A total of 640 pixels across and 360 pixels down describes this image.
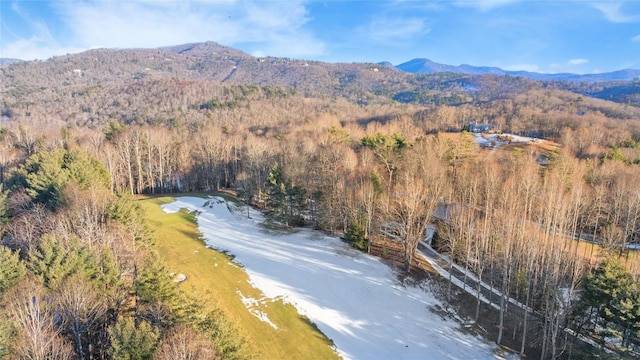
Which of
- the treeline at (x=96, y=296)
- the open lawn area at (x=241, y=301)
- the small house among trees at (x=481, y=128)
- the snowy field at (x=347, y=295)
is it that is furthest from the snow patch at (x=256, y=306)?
the small house among trees at (x=481, y=128)

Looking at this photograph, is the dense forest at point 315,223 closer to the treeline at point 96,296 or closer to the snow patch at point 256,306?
the treeline at point 96,296

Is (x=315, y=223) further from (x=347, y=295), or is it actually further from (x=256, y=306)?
(x=256, y=306)

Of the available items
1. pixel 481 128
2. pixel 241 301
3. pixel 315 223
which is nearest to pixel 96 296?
pixel 241 301

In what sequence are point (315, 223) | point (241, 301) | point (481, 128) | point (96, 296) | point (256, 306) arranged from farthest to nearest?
point (481, 128) → point (315, 223) → point (241, 301) → point (256, 306) → point (96, 296)

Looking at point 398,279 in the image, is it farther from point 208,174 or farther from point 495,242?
point 208,174

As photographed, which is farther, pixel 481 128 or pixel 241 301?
pixel 481 128

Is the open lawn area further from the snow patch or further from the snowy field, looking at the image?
A: the snowy field

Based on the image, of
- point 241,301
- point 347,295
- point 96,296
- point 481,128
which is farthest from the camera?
point 481,128
